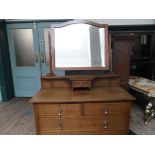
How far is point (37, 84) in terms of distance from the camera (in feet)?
11.9

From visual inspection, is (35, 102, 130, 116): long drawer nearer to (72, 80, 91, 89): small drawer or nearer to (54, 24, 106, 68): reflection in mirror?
(72, 80, 91, 89): small drawer

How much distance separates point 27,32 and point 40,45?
0.40m

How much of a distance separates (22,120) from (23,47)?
1686mm

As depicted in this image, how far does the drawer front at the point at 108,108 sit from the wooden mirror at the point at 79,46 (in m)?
0.48

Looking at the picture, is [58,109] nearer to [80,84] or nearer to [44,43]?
[80,84]

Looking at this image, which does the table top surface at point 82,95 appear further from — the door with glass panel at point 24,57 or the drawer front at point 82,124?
the door with glass panel at point 24,57

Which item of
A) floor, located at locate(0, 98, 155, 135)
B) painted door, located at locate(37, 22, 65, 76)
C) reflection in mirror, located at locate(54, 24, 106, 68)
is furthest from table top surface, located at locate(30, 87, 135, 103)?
painted door, located at locate(37, 22, 65, 76)

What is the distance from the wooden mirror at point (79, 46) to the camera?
178 cm

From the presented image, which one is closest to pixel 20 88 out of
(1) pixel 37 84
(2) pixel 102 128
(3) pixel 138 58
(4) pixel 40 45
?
(1) pixel 37 84

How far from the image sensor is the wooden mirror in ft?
5.85

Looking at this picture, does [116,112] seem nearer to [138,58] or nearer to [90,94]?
[90,94]

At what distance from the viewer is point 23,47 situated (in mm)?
3461

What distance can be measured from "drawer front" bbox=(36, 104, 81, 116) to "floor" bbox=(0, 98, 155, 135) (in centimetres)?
73
